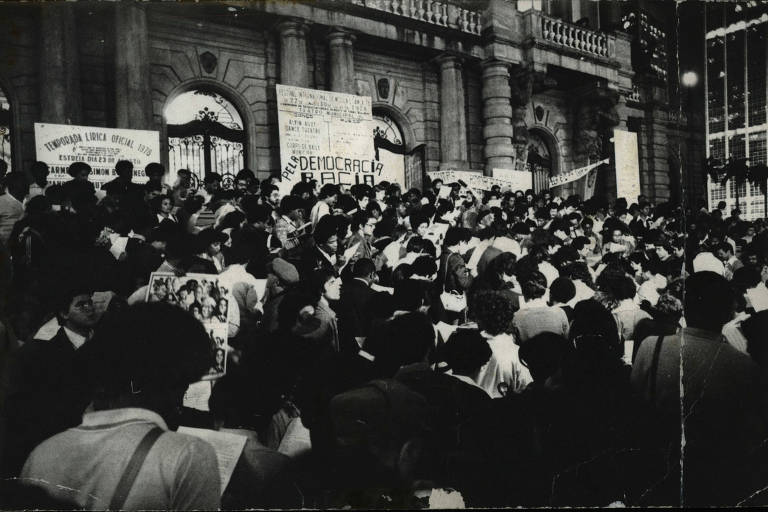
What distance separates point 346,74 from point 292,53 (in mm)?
1390

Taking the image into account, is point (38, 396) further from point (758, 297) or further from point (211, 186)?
point (211, 186)

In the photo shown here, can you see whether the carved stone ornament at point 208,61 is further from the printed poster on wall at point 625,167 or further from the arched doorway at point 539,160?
the printed poster on wall at point 625,167

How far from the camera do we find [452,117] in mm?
16594

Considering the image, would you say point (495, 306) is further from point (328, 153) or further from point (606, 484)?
point (328, 153)

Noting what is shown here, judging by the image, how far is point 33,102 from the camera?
37.6 ft

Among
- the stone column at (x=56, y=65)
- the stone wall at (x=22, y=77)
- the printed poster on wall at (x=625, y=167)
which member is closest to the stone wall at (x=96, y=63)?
the stone column at (x=56, y=65)

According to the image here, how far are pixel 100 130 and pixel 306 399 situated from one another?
27.4 feet

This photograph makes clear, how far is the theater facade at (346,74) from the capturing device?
11516 millimetres

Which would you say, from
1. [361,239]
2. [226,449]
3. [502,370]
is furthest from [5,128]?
[226,449]

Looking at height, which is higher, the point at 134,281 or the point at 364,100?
the point at 364,100

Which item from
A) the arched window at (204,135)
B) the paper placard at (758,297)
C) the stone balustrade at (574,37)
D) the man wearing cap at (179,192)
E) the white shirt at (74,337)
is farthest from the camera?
the stone balustrade at (574,37)

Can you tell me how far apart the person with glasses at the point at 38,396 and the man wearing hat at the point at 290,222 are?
4.09 meters

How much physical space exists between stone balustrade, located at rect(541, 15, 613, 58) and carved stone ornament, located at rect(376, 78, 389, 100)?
5.06 metres

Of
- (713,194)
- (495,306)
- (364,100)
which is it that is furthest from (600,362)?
(713,194)
